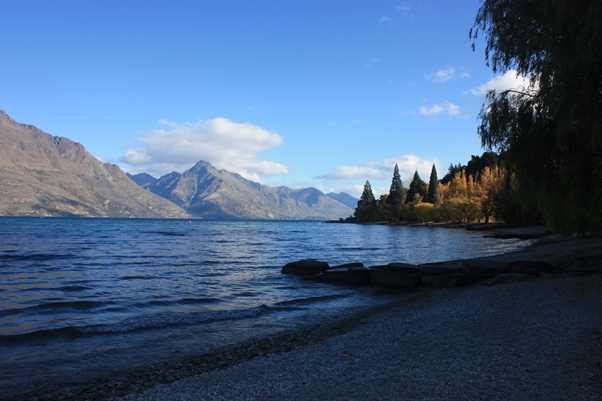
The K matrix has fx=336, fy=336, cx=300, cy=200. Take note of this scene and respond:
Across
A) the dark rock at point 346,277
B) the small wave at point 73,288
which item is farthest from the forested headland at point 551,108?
the small wave at point 73,288

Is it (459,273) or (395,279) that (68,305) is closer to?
(395,279)

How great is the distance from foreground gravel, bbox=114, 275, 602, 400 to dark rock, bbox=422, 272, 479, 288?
18.2 ft

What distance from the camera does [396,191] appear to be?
15988cm

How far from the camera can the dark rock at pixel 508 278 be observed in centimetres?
1485

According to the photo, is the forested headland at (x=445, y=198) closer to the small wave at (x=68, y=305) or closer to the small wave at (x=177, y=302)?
the small wave at (x=177, y=302)

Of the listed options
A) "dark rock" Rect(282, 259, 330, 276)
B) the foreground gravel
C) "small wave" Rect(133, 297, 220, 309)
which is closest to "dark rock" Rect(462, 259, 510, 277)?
the foreground gravel

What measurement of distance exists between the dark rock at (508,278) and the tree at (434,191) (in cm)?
12769

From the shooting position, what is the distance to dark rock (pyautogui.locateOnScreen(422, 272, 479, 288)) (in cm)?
1608

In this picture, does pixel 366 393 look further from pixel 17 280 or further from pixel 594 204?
pixel 17 280

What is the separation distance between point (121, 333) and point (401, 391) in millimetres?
8759

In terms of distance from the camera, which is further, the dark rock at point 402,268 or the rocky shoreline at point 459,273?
the dark rock at point 402,268

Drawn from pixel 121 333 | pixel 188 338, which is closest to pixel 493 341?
pixel 188 338

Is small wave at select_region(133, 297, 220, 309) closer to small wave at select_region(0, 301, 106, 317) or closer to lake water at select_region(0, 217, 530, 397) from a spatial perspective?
lake water at select_region(0, 217, 530, 397)

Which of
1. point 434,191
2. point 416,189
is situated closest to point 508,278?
point 434,191
